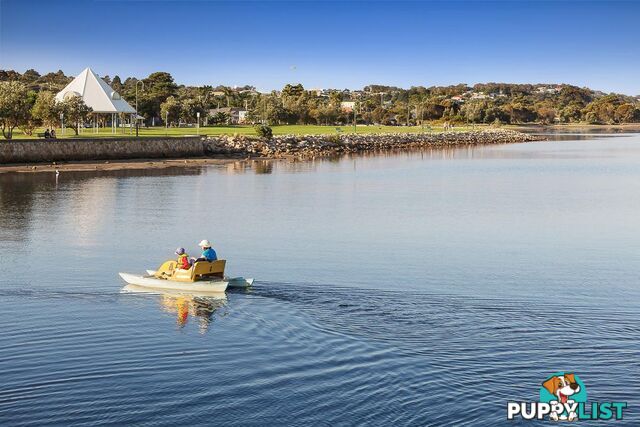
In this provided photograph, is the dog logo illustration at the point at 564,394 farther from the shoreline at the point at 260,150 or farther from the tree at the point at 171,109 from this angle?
the tree at the point at 171,109

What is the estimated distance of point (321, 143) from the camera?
107 meters

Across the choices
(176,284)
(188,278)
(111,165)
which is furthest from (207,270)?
(111,165)

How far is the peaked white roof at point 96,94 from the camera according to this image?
10262 cm

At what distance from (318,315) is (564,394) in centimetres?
744

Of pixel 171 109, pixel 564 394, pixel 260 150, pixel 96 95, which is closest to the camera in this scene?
pixel 564 394

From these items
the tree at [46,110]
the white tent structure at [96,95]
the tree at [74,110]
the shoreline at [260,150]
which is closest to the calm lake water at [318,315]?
the shoreline at [260,150]

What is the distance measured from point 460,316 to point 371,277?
529 cm

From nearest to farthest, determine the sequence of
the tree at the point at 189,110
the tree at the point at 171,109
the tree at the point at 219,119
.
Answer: the tree at the point at 171,109 < the tree at the point at 189,110 < the tree at the point at 219,119

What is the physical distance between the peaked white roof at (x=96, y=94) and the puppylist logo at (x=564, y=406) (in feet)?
297

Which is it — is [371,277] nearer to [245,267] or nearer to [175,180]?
[245,267]

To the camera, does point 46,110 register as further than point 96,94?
No

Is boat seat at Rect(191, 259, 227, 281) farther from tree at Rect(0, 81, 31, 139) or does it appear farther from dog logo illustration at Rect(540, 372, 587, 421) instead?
tree at Rect(0, 81, 31, 139)

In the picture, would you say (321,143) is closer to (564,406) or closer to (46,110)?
(46,110)

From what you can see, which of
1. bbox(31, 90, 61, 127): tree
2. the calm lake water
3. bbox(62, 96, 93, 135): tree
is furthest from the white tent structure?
the calm lake water
